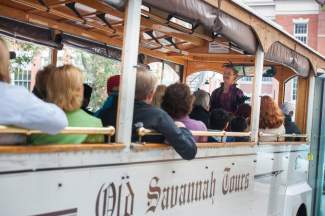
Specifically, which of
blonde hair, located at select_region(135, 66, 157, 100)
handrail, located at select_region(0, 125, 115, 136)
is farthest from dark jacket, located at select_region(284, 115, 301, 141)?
handrail, located at select_region(0, 125, 115, 136)

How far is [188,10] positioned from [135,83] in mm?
783

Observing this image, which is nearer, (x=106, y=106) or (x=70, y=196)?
(x=70, y=196)

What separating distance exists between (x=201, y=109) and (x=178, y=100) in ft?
3.83

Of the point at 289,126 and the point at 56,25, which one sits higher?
the point at 56,25

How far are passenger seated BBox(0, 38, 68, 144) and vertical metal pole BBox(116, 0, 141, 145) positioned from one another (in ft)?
2.37

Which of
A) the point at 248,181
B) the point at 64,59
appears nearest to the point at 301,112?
the point at 248,181

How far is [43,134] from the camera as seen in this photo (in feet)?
8.94

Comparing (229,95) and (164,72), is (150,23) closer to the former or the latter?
(229,95)

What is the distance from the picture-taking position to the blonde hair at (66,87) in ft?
9.61

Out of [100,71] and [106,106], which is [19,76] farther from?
[106,106]

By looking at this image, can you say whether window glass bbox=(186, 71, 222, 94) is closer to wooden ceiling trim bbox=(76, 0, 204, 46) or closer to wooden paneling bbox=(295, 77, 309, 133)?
wooden ceiling trim bbox=(76, 0, 204, 46)

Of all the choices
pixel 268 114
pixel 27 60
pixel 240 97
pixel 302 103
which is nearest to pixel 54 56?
pixel 27 60

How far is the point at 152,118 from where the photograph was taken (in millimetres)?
3455

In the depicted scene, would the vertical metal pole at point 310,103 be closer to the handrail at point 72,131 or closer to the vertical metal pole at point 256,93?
the vertical metal pole at point 256,93
